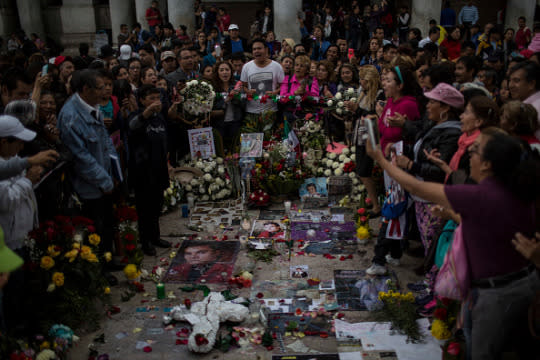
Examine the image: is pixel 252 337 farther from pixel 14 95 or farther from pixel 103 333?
pixel 14 95

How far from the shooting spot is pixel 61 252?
432 cm

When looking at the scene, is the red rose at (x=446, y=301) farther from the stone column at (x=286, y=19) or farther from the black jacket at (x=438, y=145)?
the stone column at (x=286, y=19)

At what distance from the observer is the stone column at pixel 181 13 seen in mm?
17031

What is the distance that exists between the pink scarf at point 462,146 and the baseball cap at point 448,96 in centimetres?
58

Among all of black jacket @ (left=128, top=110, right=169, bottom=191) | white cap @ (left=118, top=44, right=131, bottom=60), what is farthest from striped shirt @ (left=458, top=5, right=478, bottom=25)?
black jacket @ (left=128, top=110, right=169, bottom=191)

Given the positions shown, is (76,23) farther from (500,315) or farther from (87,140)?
(500,315)

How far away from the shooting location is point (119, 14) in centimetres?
1888

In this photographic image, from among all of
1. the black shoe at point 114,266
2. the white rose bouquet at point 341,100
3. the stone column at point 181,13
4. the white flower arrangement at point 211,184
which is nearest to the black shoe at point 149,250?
the black shoe at point 114,266

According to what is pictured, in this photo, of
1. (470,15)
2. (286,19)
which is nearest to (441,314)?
(286,19)

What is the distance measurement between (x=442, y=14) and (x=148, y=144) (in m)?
13.6

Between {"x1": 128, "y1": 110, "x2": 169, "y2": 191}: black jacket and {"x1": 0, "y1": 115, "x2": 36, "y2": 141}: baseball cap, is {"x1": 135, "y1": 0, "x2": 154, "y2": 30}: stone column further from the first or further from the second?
{"x1": 0, "y1": 115, "x2": 36, "y2": 141}: baseball cap

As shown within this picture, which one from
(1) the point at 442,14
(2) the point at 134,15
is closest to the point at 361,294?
(1) the point at 442,14

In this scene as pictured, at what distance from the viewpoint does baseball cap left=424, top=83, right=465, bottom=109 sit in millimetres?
4602

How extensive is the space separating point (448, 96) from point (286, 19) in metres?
12.1
